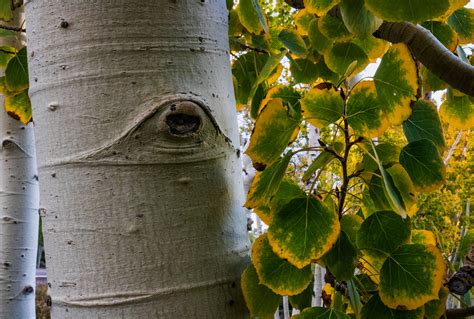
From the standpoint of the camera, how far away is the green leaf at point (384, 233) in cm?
46

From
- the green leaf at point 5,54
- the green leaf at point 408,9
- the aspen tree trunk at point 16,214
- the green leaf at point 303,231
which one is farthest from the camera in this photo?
the aspen tree trunk at point 16,214

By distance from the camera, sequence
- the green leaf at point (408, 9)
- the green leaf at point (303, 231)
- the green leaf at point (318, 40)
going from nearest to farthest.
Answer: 1. the green leaf at point (408, 9)
2. the green leaf at point (303, 231)
3. the green leaf at point (318, 40)

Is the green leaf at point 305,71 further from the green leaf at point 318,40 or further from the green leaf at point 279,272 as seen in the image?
the green leaf at point 279,272

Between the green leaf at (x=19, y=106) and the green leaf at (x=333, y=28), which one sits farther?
the green leaf at (x=19, y=106)

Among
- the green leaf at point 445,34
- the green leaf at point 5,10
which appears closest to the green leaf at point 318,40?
the green leaf at point 445,34

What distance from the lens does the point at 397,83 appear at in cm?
42

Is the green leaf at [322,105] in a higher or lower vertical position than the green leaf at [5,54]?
lower

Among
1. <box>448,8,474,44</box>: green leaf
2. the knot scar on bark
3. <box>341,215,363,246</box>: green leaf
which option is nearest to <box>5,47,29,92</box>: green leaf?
the knot scar on bark

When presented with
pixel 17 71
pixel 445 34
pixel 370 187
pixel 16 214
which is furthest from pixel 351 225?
pixel 16 214

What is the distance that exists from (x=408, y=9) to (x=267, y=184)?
0.19 m

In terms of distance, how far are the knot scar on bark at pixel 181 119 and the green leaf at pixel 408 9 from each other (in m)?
0.16

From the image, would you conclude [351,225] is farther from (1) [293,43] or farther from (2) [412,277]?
(1) [293,43]

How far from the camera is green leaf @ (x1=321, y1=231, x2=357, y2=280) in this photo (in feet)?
1.46

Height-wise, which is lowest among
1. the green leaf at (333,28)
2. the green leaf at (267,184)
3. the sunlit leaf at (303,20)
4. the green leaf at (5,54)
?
the green leaf at (267,184)
